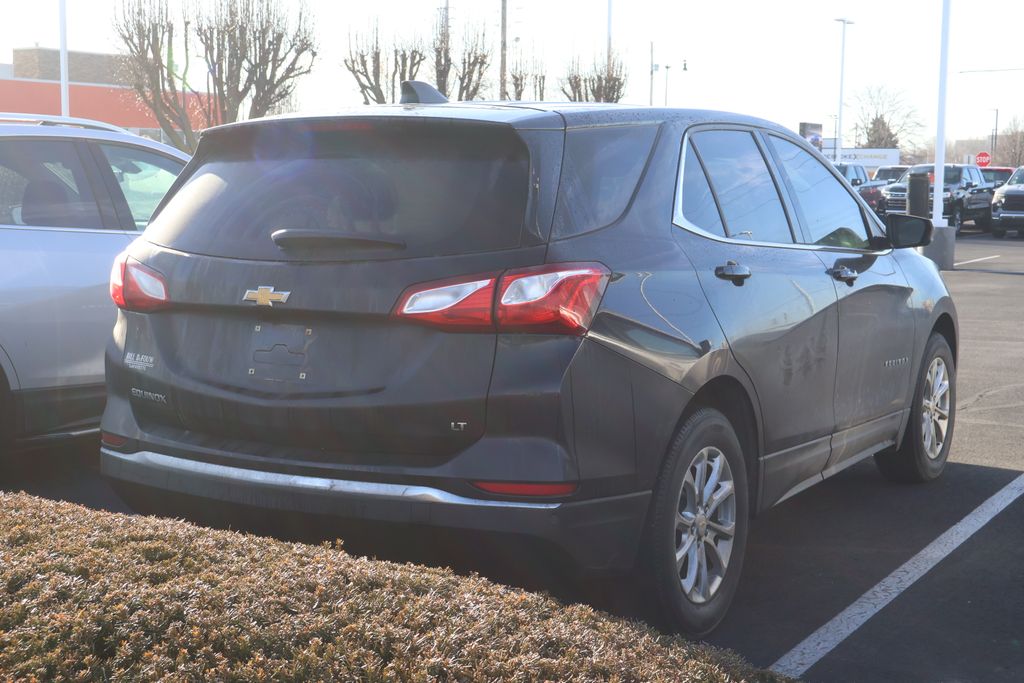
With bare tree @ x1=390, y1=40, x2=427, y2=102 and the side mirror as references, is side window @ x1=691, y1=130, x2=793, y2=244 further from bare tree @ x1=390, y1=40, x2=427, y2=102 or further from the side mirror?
bare tree @ x1=390, y1=40, x2=427, y2=102

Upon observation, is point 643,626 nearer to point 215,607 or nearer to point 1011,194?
point 215,607

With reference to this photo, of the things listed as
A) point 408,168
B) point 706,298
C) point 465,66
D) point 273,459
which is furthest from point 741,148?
point 465,66

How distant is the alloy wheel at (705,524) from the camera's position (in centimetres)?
418

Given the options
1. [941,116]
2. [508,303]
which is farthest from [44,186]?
[941,116]

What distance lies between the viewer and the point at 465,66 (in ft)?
152

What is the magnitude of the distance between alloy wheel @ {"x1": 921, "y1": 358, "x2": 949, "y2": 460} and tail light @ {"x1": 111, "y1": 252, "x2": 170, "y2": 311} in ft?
12.5

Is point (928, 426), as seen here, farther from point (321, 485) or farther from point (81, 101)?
point (81, 101)

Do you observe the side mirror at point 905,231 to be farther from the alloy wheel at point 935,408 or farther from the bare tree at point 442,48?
the bare tree at point 442,48

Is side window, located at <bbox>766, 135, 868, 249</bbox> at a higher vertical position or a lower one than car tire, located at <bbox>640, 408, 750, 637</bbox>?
higher

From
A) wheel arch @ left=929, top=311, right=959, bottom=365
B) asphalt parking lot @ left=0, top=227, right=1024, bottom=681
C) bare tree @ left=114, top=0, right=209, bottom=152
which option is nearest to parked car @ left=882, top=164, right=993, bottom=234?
bare tree @ left=114, top=0, right=209, bottom=152

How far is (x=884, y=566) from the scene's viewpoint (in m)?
5.21

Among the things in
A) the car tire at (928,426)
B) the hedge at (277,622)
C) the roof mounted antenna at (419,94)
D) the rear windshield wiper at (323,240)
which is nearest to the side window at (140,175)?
the roof mounted antenna at (419,94)

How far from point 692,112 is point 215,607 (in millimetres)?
2641

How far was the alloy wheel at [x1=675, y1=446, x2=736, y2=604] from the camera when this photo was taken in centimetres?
418
